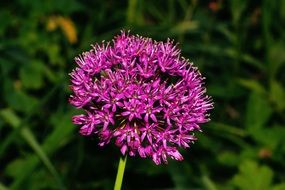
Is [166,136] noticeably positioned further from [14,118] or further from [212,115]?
[212,115]

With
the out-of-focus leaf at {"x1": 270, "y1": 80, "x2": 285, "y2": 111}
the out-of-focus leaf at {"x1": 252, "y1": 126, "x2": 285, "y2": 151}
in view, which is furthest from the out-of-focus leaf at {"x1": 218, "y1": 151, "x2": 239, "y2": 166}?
the out-of-focus leaf at {"x1": 270, "y1": 80, "x2": 285, "y2": 111}

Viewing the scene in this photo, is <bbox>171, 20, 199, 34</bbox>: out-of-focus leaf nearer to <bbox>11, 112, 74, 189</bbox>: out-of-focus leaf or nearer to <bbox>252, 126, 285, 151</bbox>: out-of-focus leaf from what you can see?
<bbox>252, 126, 285, 151</bbox>: out-of-focus leaf

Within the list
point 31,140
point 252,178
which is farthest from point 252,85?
point 31,140

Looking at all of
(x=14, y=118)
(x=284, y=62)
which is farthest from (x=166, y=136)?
(x=284, y=62)

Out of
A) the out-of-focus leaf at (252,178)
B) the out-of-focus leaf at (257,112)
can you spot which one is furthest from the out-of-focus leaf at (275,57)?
the out-of-focus leaf at (252,178)

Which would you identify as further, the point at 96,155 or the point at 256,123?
the point at 96,155

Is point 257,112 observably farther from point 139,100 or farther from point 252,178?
point 139,100

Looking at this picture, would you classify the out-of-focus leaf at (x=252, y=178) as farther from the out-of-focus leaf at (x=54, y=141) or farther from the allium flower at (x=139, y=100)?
the allium flower at (x=139, y=100)
